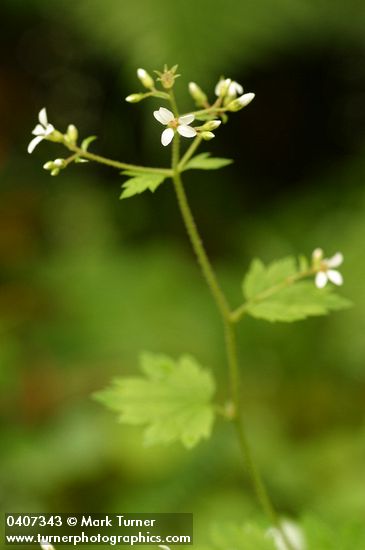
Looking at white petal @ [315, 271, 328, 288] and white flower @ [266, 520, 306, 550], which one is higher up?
white petal @ [315, 271, 328, 288]

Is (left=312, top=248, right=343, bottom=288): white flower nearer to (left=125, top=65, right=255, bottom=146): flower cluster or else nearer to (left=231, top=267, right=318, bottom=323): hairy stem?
(left=231, top=267, right=318, bottom=323): hairy stem

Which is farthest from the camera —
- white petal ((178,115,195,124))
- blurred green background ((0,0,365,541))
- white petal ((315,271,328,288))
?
blurred green background ((0,0,365,541))

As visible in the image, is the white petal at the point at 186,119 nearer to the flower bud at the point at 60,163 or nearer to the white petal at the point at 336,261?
the flower bud at the point at 60,163

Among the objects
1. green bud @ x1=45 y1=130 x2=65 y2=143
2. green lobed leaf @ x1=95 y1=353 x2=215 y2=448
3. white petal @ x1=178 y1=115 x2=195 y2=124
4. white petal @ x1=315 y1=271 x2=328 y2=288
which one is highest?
green bud @ x1=45 y1=130 x2=65 y2=143

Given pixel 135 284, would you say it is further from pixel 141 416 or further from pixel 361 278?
pixel 141 416

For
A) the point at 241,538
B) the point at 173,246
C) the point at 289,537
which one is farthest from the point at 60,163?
the point at 173,246

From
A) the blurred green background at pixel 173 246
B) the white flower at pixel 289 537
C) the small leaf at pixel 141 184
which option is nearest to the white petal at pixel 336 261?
the small leaf at pixel 141 184

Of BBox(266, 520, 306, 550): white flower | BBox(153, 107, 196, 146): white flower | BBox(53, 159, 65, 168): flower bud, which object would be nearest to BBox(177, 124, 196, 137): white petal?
BBox(153, 107, 196, 146): white flower
